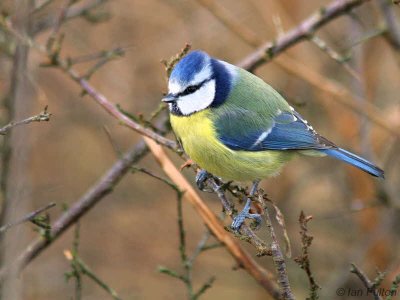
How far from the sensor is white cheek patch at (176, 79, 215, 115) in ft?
8.87

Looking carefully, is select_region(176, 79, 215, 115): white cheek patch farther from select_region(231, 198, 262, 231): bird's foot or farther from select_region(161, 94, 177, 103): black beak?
select_region(231, 198, 262, 231): bird's foot

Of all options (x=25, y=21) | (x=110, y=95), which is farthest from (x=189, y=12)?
(x=25, y=21)

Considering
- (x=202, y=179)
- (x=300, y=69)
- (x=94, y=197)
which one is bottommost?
(x=202, y=179)

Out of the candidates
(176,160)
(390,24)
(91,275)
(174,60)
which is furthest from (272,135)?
(176,160)

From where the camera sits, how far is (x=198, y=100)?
9.10ft

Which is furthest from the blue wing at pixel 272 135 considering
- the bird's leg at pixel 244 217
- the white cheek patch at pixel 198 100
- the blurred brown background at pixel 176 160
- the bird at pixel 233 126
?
the blurred brown background at pixel 176 160

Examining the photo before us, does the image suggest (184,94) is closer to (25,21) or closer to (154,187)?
(25,21)

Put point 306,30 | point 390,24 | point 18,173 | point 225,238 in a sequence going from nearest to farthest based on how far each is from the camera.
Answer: point 18,173, point 225,238, point 306,30, point 390,24

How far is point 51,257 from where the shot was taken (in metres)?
4.90

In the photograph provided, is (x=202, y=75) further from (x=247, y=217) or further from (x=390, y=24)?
(x=390, y=24)

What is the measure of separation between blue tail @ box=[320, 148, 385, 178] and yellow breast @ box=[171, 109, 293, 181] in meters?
0.32

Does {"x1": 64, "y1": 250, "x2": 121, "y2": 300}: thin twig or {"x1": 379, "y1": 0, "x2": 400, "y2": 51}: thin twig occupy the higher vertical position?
{"x1": 379, "y1": 0, "x2": 400, "y2": 51}: thin twig

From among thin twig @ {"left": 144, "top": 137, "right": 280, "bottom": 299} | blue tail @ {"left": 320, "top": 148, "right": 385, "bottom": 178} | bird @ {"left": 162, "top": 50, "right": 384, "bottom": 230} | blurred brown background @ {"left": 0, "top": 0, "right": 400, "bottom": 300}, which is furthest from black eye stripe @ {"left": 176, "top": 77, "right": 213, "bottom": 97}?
blurred brown background @ {"left": 0, "top": 0, "right": 400, "bottom": 300}

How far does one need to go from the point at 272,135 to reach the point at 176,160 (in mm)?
2074
